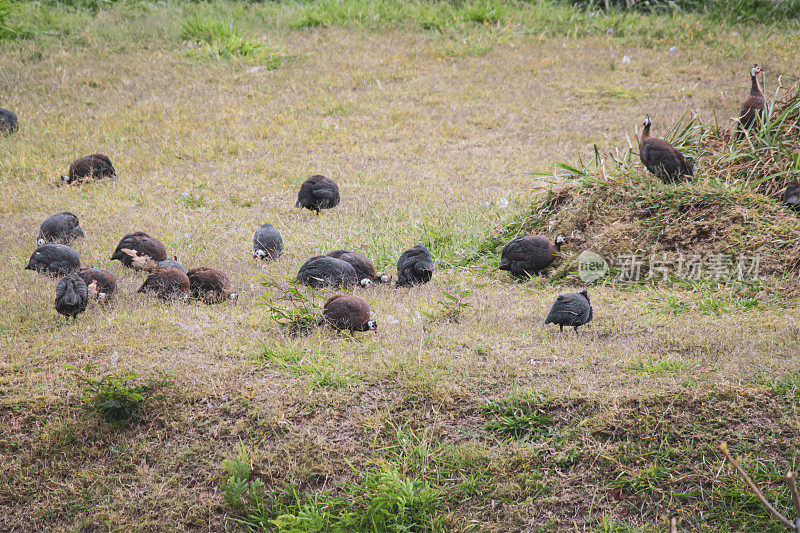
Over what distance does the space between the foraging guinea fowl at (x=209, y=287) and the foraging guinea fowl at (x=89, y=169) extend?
16.3 ft

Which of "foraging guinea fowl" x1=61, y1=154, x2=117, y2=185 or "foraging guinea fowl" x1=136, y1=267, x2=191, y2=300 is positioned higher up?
"foraging guinea fowl" x1=136, y1=267, x2=191, y2=300

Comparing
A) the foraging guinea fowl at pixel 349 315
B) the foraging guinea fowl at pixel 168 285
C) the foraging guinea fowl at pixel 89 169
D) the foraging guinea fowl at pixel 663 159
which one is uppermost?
the foraging guinea fowl at pixel 663 159

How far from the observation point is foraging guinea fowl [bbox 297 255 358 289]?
533 centimetres

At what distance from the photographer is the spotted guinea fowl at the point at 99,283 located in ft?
16.5

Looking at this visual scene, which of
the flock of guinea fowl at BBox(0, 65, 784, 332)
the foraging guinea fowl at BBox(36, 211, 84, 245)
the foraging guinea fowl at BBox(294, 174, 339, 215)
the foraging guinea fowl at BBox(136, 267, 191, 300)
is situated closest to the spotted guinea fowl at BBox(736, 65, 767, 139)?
the flock of guinea fowl at BBox(0, 65, 784, 332)

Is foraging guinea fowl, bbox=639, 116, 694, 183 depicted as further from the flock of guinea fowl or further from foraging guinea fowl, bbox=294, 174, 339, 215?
foraging guinea fowl, bbox=294, 174, 339, 215

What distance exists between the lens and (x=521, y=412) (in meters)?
3.55

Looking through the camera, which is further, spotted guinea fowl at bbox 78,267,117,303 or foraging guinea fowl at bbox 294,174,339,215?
foraging guinea fowl at bbox 294,174,339,215

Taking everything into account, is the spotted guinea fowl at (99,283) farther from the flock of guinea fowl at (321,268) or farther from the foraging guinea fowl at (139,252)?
the foraging guinea fowl at (139,252)

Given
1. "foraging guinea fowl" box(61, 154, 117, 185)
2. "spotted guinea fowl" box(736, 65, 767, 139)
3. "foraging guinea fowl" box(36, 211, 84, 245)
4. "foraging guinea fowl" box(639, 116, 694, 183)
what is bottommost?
"foraging guinea fowl" box(61, 154, 117, 185)

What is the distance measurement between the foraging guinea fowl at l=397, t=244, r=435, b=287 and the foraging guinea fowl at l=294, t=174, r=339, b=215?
263cm

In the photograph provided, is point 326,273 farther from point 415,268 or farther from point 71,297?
point 71,297

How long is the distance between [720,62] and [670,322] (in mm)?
11835

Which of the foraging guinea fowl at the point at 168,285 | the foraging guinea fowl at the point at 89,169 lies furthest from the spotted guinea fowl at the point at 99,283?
the foraging guinea fowl at the point at 89,169
